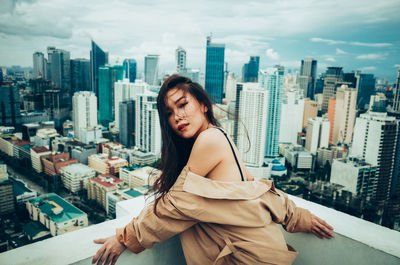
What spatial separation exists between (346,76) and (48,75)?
11.1 m

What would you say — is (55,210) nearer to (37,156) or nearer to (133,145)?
(37,156)

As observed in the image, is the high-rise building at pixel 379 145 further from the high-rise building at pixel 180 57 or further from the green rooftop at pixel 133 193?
the high-rise building at pixel 180 57

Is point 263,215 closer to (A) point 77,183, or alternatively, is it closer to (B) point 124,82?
(A) point 77,183

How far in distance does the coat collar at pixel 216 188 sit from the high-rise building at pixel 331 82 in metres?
12.6

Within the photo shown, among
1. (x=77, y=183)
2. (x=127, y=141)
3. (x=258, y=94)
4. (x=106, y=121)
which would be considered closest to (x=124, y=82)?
(x=106, y=121)

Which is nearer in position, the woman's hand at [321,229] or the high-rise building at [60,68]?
the woman's hand at [321,229]

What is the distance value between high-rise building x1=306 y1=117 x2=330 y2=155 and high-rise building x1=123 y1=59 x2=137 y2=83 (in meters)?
8.78

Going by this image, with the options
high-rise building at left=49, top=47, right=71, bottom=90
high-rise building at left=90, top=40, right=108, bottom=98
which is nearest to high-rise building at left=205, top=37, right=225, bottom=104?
high-rise building at left=90, top=40, right=108, bottom=98

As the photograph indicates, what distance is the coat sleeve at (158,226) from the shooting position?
496 mm

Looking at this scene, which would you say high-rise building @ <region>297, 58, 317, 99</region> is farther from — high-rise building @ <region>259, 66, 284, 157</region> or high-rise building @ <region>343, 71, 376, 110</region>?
high-rise building @ <region>259, 66, 284, 157</region>

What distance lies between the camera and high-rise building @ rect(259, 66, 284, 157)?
9155 mm

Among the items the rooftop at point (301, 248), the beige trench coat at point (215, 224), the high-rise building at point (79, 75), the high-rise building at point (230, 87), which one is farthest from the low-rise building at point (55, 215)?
the high-rise building at point (230, 87)

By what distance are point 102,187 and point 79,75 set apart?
4848mm

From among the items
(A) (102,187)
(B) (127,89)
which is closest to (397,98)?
(A) (102,187)
